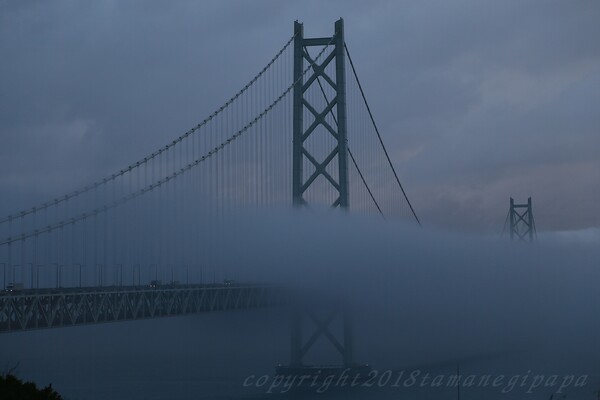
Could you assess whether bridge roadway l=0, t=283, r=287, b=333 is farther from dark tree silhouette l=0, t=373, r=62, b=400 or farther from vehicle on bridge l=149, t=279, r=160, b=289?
dark tree silhouette l=0, t=373, r=62, b=400

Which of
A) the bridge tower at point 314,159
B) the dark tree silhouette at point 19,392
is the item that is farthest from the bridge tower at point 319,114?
the dark tree silhouette at point 19,392

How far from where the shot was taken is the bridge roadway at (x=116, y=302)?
2352 cm

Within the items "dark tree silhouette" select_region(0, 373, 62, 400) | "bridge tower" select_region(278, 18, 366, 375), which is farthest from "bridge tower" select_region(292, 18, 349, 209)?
"dark tree silhouette" select_region(0, 373, 62, 400)

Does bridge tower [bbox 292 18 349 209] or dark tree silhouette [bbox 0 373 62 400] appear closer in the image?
dark tree silhouette [bbox 0 373 62 400]

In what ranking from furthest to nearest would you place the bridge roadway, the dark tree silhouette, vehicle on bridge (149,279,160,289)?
vehicle on bridge (149,279,160,289), the bridge roadway, the dark tree silhouette

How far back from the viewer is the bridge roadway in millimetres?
23516

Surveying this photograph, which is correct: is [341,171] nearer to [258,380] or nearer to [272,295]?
[272,295]

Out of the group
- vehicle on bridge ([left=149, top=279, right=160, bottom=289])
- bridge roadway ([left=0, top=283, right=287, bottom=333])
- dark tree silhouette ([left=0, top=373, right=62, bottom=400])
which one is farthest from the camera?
vehicle on bridge ([left=149, top=279, right=160, bottom=289])

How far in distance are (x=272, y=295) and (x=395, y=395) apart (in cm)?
599

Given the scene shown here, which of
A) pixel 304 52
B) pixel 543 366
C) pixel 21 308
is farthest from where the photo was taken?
pixel 543 366

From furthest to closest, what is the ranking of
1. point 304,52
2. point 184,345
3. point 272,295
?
point 184,345 < point 304,52 < point 272,295

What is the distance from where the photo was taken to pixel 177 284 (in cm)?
3105

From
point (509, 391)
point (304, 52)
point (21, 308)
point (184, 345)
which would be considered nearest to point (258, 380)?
point (509, 391)

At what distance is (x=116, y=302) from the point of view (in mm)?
26844
